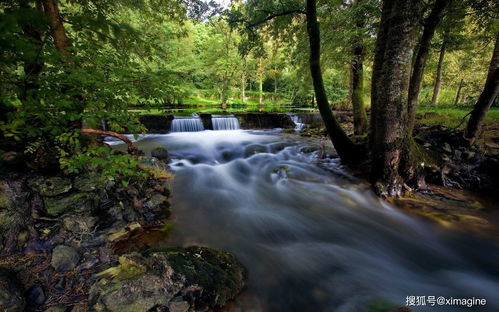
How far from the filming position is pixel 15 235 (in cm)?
243

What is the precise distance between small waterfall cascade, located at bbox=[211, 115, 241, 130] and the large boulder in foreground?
12430 mm

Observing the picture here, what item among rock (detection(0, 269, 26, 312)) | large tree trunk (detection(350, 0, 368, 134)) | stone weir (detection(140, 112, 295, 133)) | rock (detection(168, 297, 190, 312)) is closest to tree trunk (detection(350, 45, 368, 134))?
large tree trunk (detection(350, 0, 368, 134))

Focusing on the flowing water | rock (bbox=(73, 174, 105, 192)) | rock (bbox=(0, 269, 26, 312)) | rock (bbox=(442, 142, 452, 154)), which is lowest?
the flowing water

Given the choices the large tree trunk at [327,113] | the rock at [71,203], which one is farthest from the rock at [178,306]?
the large tree trunk at [327,113]

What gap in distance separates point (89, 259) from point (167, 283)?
1155 millimetres

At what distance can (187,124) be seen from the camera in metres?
13.5

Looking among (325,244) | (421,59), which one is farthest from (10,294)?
(421,59)

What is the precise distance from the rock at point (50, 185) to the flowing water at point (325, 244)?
165cm

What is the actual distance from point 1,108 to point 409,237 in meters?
6.02

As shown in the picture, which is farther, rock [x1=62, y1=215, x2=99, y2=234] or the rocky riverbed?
rock [x1=62, y1=215, x2=99, y2=234]

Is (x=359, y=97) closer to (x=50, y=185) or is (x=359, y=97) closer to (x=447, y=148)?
(x=447, y=148)

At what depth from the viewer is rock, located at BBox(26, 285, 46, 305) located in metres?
1.91

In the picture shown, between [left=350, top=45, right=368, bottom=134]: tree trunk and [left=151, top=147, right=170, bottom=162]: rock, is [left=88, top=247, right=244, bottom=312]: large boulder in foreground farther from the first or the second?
[left=350, top=45, right=368, bottom=134]: tree trunk

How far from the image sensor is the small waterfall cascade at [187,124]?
13192mm
